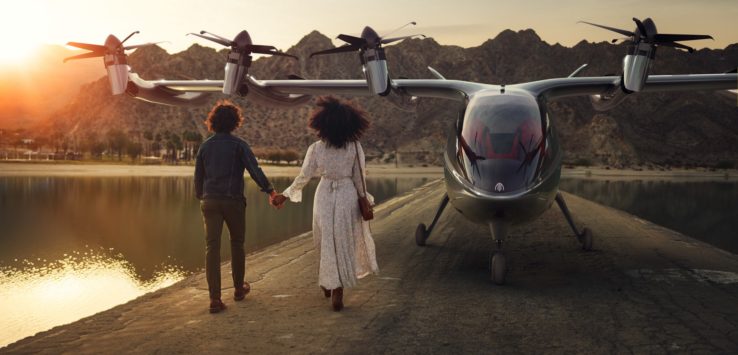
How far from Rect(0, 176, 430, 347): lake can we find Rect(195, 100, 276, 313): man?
431 centimetres

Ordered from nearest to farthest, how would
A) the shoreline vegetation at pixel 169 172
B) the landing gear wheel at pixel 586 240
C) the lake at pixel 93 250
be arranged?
the lake at pixel 93 250 < the landing gear wheel at pixel 586 240 < the shoreline vegetation at pixel 169 172

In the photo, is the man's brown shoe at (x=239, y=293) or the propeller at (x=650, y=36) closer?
the man's brown shoe at (x=239, y=293)

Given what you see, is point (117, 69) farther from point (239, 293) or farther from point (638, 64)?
point (638, 64)

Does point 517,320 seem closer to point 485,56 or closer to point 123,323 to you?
point 123,323

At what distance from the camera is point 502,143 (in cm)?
898

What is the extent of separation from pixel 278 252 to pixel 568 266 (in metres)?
6.29

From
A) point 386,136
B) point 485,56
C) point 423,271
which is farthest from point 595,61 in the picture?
point 423,271

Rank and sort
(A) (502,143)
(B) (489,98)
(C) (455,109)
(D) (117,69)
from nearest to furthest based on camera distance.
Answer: (A) (502,143) → (B) (489,98) → (D) (117,69) → (C) (455,109)

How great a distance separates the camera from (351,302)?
7.67m

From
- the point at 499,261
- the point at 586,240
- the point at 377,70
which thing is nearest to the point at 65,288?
the point at 377,70

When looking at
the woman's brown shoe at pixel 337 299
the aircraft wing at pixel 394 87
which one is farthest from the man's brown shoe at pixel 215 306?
the aircraft wing at pixel 394 87

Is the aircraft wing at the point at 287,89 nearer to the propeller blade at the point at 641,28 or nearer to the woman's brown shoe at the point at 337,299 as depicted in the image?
the propeller blade at the point at 641,28

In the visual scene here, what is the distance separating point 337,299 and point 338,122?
2141 mm

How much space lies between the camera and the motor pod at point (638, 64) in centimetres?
1196
